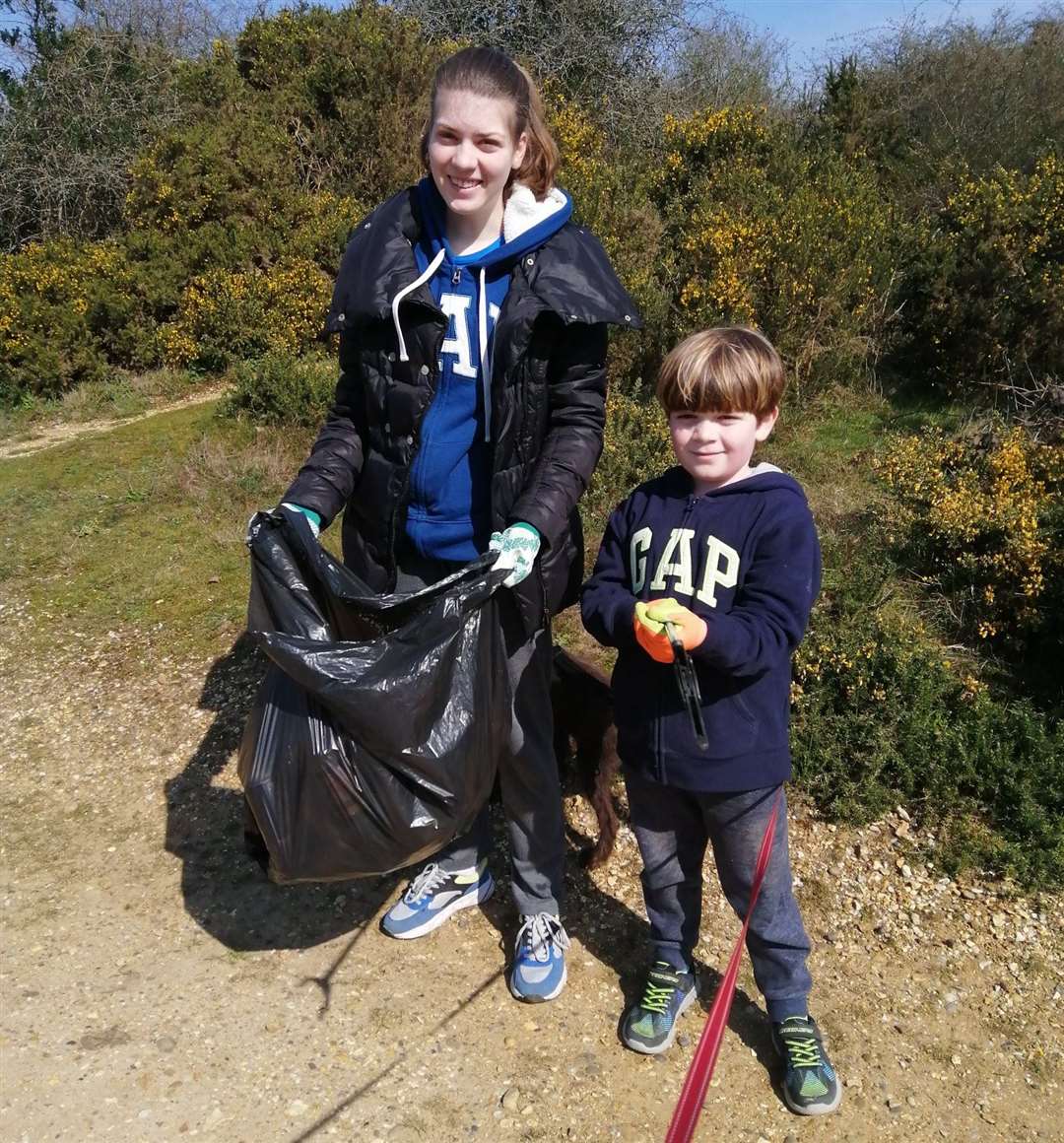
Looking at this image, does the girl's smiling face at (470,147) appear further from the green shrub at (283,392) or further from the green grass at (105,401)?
the green grass at (105,401)

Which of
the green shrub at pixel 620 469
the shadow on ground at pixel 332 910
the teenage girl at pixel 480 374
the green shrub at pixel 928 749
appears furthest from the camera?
the green shrub at pixel 620 469

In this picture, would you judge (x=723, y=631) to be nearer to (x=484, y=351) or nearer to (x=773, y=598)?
(x=773, y=598)

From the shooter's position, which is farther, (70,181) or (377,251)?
(70,181)

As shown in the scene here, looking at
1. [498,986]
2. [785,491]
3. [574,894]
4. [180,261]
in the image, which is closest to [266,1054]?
[498,986]

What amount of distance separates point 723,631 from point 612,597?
31 centimetres

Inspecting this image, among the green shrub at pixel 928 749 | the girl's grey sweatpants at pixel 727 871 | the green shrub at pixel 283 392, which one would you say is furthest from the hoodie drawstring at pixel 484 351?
the green shrub at pixel 283 392

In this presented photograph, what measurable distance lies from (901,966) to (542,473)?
5.91ft

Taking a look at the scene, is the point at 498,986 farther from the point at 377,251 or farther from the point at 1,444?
the point at 1,444

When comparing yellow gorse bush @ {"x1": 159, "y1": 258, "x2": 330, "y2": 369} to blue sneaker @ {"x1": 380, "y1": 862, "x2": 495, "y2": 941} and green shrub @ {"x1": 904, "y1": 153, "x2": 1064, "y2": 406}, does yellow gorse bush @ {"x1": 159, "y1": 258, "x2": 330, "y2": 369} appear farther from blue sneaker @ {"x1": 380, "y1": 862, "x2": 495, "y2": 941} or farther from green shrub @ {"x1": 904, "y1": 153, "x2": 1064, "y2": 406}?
blue sneaker @ {"x1": 380, "y1": 862, "x2": 495, "y2": 941}

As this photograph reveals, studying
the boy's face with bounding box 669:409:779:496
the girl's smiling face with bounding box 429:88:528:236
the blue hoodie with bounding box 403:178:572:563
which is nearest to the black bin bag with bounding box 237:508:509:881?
the blue hoodie with bounding box 403:178:572:563

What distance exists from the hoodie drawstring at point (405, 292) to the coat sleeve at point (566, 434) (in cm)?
34

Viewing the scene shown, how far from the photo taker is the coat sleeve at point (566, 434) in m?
2.21

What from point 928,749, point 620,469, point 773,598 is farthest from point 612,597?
point 620,469

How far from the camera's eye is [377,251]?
7.41 feet
